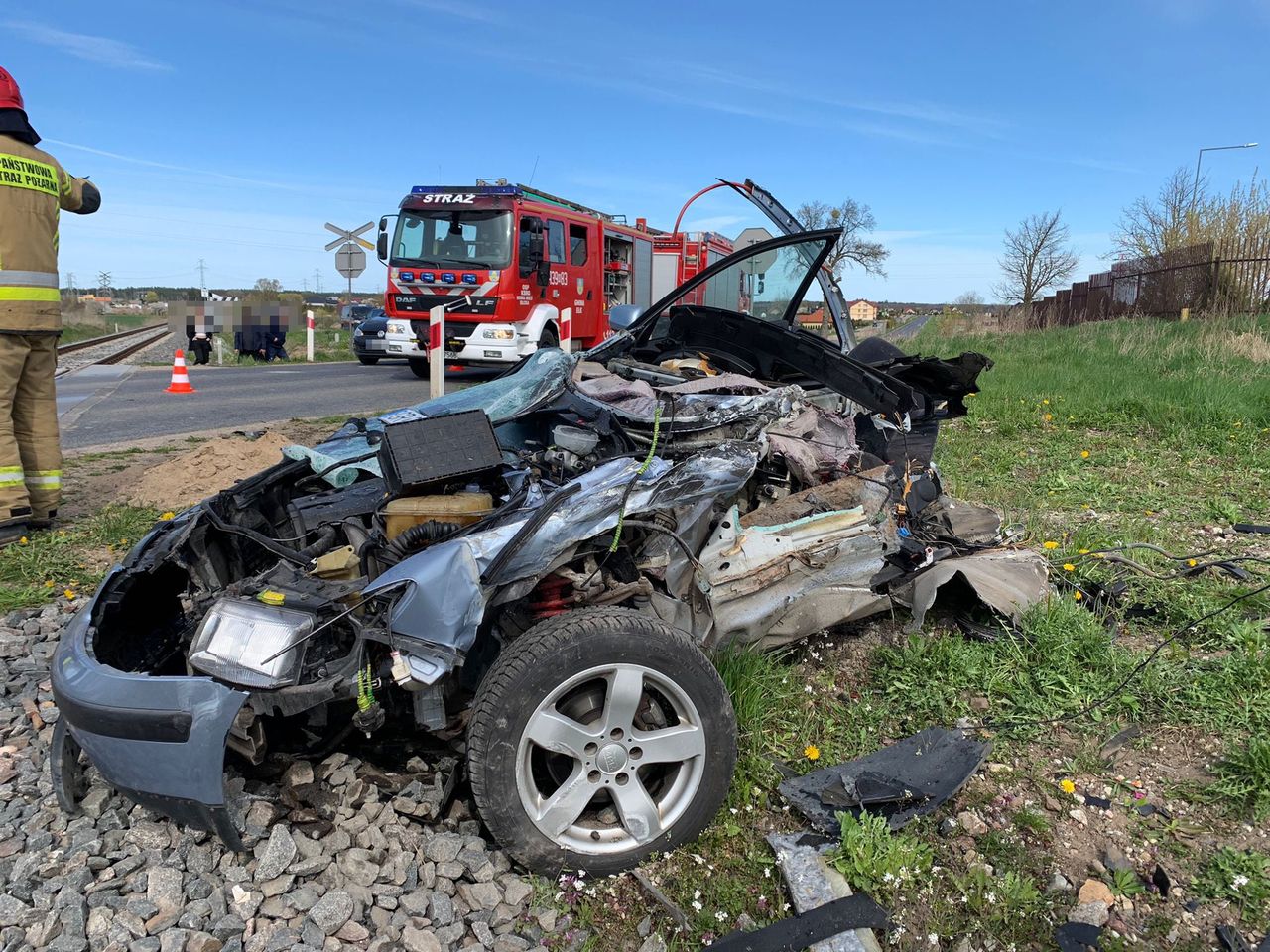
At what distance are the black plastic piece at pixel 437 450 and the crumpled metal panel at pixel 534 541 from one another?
42cm

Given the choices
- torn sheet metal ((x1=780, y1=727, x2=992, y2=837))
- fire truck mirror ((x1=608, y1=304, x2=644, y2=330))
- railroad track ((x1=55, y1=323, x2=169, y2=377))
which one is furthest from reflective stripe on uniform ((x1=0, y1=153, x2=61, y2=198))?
railroad track ((x1=55, y1=323, x2=169, y2=377))

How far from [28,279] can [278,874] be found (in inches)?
159

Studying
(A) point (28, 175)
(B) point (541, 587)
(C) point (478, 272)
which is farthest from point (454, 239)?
(B) point (541, 587)

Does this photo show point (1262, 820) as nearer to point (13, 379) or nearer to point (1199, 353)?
point (13, 379)

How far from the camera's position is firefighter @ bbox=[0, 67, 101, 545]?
14.9 ft

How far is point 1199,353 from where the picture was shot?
10.6m

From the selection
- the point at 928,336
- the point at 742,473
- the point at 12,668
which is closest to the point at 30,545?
the point at 12,668

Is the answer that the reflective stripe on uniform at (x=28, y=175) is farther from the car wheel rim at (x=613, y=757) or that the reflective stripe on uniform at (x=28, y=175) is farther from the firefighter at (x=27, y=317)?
the car wheel rim at (x=613, y=757)

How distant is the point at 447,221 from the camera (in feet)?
42.1

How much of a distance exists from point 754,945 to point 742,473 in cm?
136

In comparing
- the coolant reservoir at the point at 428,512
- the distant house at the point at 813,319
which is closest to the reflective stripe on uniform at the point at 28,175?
the coolant reservoir at the point at 428,512

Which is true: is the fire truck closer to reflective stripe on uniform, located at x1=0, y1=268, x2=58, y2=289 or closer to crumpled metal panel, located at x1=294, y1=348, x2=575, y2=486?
reflective stripe on uniform, located at x1=0, y1=268, x2=58, y2=289

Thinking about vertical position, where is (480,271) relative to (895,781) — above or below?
above

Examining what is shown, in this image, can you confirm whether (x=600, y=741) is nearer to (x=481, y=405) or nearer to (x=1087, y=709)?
(x=481, y=405)
